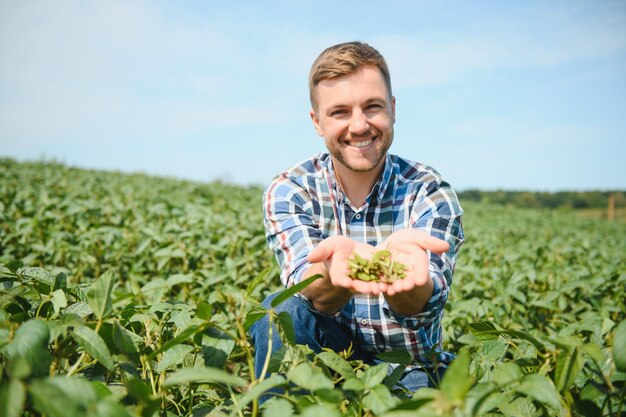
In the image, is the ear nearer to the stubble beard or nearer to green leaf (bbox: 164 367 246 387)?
the stubble beard

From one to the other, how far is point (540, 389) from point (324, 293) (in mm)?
734

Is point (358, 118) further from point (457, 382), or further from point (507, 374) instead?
point (457, 382)

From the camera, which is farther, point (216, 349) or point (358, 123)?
point (358, 123)

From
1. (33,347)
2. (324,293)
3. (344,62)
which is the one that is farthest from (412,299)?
(344,62)

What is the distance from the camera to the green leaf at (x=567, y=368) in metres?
0.94

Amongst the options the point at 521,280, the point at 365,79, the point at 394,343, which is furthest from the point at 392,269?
the point at 521,280

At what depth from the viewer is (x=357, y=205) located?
2131mm

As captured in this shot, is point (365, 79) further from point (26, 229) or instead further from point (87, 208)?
point (87, 208)

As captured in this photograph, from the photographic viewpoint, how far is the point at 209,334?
3.44ft

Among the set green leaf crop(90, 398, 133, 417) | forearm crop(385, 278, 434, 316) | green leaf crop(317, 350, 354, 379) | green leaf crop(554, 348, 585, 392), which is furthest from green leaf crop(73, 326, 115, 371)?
green leaf crop(554, 348, 585, 392)

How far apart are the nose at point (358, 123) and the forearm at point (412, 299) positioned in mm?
797

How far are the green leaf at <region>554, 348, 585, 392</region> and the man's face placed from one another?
1.18 metres

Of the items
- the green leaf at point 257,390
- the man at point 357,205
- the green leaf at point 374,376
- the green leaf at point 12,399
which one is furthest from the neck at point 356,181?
the green leaf at point 12,399

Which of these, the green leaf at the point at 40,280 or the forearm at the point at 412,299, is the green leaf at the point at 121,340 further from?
the forearm at the point at 412,299
